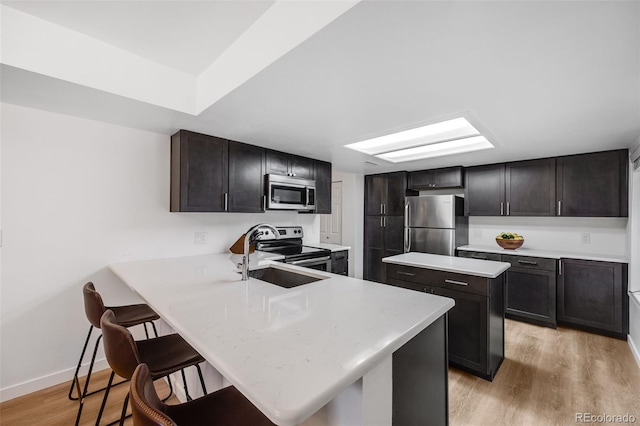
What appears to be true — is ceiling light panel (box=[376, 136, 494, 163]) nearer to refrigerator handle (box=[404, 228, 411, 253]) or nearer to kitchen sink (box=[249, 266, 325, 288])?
refrigerator handle (box=[404, 228, 411, 253])

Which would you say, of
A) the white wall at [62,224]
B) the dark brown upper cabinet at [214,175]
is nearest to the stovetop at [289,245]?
the dark brown upper cabinet at [214,175]

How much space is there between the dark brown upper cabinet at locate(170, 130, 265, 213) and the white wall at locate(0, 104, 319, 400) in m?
0.28

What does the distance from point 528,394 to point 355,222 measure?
347cm

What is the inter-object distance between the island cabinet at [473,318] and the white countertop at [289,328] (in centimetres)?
99

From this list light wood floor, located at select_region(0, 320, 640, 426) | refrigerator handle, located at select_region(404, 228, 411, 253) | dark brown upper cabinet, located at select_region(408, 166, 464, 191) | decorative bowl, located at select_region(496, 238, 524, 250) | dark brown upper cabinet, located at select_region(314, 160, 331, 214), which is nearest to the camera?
light wood floor, located at select_region(0, 320, 640, 426)

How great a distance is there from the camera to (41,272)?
6.97 feet

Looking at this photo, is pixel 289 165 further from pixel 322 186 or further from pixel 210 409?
pixel 210 409

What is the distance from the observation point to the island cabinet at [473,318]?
216 centimetres

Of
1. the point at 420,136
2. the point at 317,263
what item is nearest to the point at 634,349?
the point at 420,136

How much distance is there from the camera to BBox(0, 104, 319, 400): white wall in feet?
6.63

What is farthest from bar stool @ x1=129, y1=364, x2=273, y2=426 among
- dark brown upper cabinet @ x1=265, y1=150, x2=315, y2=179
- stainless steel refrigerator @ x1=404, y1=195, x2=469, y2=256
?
stainless steel refrigerator @ x1=404, y1=195, x2=469, y2=256

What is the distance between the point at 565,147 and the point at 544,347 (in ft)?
6.88

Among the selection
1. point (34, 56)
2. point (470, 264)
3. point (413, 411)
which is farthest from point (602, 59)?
point (34, 56)

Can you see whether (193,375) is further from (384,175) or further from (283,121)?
(384,175)
